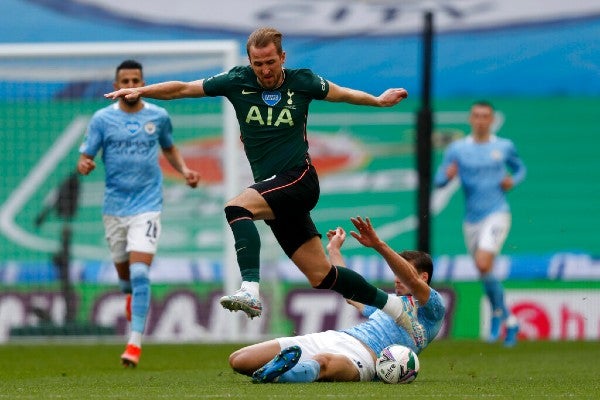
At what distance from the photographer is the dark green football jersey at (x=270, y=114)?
9.45 m

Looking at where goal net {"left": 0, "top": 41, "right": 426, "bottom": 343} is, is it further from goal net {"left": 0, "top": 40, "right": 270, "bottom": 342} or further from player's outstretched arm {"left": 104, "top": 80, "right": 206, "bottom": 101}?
player's outstretched arm {"left": 104, "top": 80, "right": 206, "bottom": 101}

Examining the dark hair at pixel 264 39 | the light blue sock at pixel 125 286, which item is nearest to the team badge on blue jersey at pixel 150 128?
the light blue sock at pixel 125 286

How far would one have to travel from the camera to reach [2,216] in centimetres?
2023

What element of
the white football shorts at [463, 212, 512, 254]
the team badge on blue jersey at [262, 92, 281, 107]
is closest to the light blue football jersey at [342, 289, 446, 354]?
the team badge on blue jersey at [262, 92, 281, 107]

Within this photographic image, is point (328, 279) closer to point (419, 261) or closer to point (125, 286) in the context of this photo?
point (419, 261)

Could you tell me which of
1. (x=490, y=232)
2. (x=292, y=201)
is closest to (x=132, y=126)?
(x=292, y=201)

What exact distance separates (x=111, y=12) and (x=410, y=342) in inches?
661

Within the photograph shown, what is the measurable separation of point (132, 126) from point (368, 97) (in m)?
3.57

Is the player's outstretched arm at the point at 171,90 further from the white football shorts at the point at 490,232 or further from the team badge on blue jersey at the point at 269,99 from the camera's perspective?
the white football shorts at the point at 490,232

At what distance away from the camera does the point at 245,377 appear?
10.0m

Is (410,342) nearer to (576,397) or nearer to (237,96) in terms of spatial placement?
(576,397)

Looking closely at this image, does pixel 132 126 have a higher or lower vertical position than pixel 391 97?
lower

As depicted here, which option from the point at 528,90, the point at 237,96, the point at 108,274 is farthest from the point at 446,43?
the point at 237,96

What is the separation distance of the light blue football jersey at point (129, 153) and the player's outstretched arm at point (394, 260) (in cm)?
399
